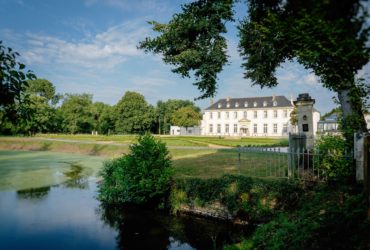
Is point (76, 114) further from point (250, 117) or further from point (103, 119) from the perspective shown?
point (250, 117)

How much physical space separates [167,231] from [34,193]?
9.02 metres

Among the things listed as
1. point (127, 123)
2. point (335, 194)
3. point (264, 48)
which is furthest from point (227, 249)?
point (127, 123)

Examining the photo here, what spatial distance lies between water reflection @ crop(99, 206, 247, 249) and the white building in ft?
202

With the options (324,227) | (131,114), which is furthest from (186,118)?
(324,227)

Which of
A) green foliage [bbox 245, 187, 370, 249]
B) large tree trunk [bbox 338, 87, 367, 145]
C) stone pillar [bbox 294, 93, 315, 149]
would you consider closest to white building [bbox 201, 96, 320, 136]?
stone pillar [bbox 294, 93, 315, 149]

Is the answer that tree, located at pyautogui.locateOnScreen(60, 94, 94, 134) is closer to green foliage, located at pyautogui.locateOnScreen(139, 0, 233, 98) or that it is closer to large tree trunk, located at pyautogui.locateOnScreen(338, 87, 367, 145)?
green foliage, located at pyautogui.locateOnScreen(139, 0, 233, 98)

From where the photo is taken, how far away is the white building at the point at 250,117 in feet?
232

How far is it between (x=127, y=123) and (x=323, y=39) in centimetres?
6947

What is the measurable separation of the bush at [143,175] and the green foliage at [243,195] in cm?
95

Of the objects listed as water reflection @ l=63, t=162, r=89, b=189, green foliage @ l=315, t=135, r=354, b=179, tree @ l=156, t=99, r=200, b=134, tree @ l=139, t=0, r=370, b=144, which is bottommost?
water reflection @ l=63, t=162, r=89, b=189

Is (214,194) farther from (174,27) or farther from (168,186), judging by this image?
(174,27)

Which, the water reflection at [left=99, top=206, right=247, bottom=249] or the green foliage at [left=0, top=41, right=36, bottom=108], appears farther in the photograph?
the water reflection at [left=99, top=206, right=247, bottom=249]

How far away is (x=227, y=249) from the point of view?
684 centimetres

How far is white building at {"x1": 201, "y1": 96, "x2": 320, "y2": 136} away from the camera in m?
70.7
